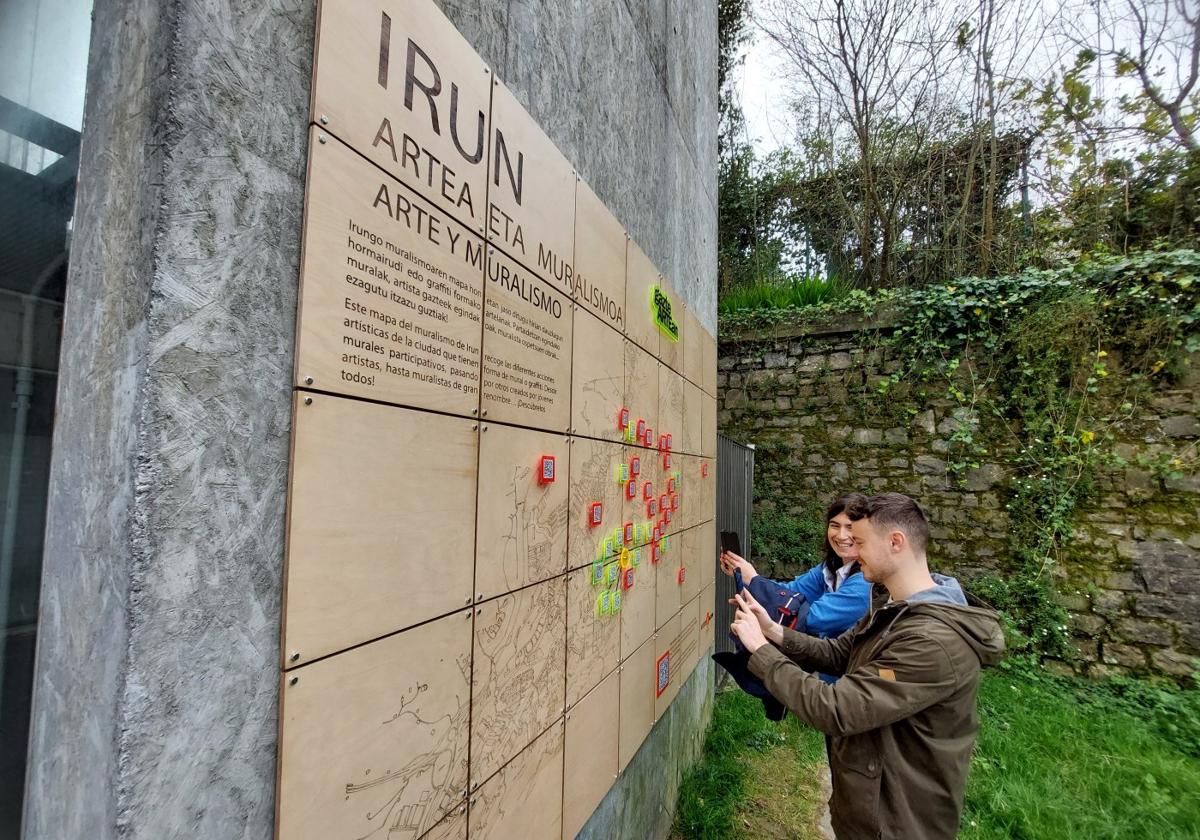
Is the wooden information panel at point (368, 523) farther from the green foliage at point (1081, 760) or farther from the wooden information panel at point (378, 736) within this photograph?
the green foliage at point (1081, 760)

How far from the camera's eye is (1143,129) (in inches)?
253

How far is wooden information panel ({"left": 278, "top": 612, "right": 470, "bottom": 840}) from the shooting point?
916 millimetres

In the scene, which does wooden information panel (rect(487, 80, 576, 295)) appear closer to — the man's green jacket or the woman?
the man's green jacket

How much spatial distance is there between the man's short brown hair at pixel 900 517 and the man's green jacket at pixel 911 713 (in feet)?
0.63

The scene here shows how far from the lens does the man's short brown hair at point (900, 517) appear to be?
203 cm

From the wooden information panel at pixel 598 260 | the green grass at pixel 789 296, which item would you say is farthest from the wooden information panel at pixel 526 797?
the green grass at pixel 789 296

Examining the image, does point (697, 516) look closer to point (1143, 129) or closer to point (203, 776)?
point (203, 776)

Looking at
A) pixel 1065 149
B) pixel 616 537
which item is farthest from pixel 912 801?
pixel 1065 149

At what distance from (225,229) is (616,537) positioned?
176 centimetres

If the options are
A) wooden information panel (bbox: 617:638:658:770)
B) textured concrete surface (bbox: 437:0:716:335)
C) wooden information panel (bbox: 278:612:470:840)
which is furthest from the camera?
wooden information panel (bbox: 617:638:658:770)

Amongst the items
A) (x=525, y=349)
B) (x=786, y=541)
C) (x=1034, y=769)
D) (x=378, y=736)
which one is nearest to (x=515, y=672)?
(x=378, y=736)

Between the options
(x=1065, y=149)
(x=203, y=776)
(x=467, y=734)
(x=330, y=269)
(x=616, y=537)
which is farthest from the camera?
(x=1065, y=149)

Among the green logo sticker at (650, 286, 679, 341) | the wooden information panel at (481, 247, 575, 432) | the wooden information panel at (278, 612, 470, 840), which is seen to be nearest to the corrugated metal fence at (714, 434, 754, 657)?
the green logo sticker at (650, 286, 679, 341)

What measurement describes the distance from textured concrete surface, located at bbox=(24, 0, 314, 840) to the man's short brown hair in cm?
199
